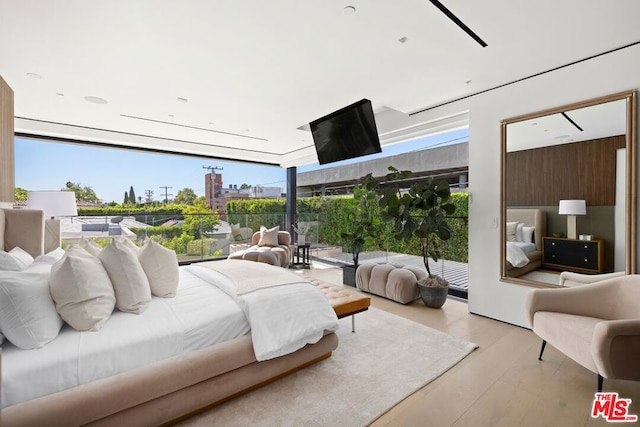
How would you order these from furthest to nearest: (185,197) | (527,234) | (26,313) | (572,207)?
(185,197), (527,234), (572,207), (26,313)

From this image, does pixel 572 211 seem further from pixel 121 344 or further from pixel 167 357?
pixel 121 344

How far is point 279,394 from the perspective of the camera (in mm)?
2059

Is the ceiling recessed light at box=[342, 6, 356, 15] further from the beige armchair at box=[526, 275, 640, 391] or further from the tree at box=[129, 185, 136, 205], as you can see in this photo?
the tree at box=[129, 185, 136, 205]

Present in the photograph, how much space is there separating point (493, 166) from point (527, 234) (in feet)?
2.80

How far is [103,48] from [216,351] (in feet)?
9.12

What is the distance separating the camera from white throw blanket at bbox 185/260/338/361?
205 centimetres

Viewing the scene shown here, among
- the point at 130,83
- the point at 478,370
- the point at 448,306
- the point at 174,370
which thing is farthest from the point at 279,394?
the point at 130,83

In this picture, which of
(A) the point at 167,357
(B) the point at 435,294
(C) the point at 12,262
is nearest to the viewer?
(A) the point at 167,357

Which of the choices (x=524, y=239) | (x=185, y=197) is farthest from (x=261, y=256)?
(x=524, y=239)

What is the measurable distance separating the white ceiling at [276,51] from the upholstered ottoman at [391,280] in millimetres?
2144

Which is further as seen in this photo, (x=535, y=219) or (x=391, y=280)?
(x=391, y=280)

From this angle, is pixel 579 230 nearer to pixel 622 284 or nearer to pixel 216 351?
pixel 622 284

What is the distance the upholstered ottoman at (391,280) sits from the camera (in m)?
3.89

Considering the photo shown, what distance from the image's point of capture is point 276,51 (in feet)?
8.80
